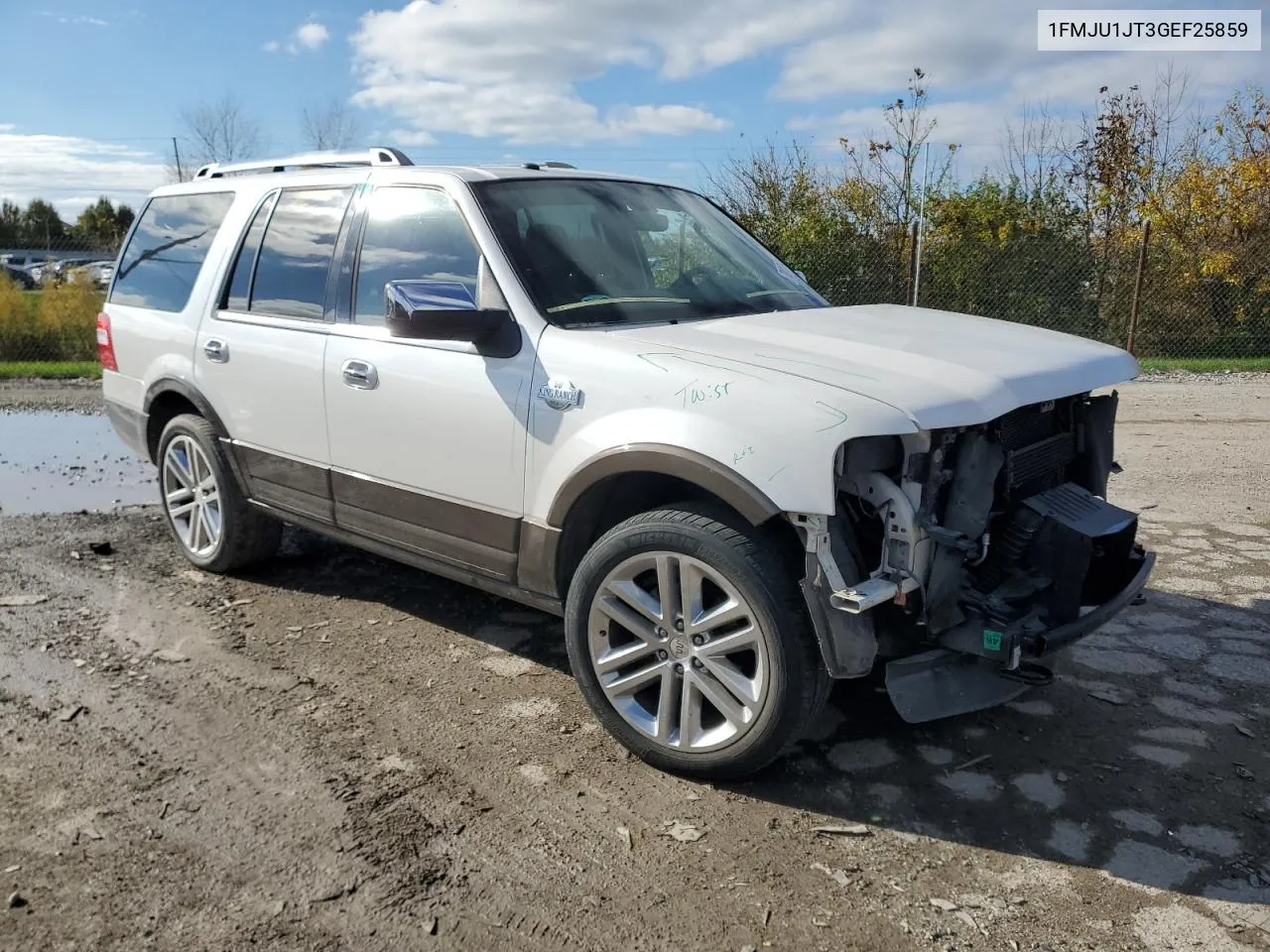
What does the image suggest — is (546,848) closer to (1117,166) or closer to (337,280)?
(337,280)

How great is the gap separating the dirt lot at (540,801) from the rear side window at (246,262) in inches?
58.5

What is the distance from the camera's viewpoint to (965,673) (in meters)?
3.25

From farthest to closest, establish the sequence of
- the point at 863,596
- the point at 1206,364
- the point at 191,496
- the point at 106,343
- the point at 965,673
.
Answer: the point at 1206,364 → the point at 106,343 → the point at 191,496 → the point at 965,673 → the point at 863,596

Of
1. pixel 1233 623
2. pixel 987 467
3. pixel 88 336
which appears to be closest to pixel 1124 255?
pixel 1233 623

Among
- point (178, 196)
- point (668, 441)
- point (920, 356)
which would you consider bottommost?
point (668, 441)

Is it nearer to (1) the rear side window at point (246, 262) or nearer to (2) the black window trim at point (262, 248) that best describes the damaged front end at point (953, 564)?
(2) the black window trim at point (262, 248)

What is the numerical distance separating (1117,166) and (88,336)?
16.1m

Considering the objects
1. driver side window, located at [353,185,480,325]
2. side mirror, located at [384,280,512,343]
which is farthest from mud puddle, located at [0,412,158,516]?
side mirror, located at [384,280,512,343]

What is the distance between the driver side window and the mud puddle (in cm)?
353

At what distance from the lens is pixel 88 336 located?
48.2 ft

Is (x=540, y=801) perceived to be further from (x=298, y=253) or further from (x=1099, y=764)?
(x=298, y=253)

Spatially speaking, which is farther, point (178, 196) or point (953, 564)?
point (178, 196)

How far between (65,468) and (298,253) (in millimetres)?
4346

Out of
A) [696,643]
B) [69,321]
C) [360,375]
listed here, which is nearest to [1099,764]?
[696,643]
